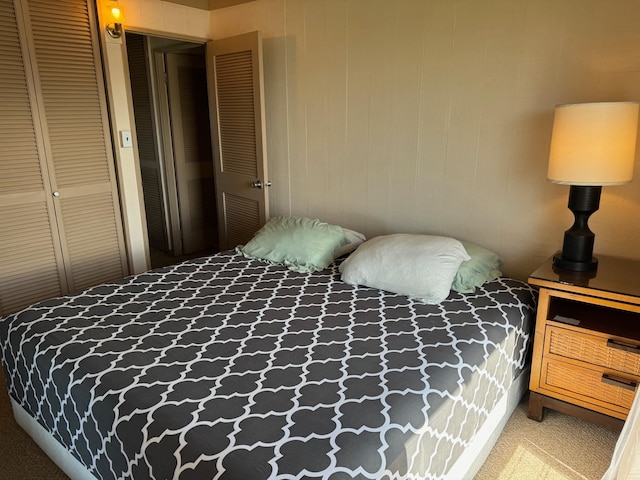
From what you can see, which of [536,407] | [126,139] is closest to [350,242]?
[536,407]

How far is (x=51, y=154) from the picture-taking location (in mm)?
2824

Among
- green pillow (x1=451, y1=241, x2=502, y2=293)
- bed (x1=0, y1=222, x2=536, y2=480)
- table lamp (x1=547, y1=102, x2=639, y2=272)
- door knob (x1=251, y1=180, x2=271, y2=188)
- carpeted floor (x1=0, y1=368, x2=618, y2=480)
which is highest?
table lamp (x1=547, y1=102, x2=639, y2=272)

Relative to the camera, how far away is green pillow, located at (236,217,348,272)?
2.56m

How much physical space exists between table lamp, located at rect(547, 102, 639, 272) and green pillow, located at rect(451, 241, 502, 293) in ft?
1.51

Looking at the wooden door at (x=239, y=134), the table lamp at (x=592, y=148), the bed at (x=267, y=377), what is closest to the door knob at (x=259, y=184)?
the wooden door at (x=239, y=134)

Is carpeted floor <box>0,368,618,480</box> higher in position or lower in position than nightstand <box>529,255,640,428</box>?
lower

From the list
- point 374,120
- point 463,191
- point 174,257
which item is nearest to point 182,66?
point 174,257

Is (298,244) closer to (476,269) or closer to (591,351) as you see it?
(476,269)

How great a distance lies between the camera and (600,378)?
6.10 feet

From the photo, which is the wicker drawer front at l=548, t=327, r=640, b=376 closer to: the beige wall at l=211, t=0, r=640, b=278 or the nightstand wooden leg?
the nightstand wooden leg

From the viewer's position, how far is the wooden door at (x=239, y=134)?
3.15m

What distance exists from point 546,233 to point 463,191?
480 millimetres

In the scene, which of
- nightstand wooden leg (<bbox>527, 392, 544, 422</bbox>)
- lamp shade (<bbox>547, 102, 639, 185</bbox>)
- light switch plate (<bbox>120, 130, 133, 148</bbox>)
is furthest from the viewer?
light switch plate (<bbox>120, 130, 133, 148</bbox>)

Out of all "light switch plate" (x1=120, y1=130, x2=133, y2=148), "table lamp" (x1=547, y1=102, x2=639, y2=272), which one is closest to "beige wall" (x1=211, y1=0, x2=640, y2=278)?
"table lamp" (x1=547, y1=102, x2=639, y2=272)
